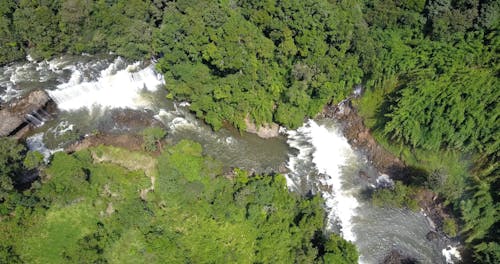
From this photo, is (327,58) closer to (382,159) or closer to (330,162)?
(330,162)

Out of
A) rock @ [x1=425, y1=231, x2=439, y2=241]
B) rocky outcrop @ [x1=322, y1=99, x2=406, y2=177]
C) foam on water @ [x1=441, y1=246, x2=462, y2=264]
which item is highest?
rocky outcrop @ [x1=322, y1=99, x2=406, y2=177]

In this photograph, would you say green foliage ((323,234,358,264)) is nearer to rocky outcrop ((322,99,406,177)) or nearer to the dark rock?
the dark rock

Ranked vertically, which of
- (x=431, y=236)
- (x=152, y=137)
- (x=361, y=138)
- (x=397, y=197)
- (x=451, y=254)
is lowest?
(x=451, y=254)

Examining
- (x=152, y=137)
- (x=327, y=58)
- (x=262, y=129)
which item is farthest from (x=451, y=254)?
(x=152, y=137)

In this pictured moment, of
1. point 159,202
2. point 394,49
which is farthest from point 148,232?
point 394,49

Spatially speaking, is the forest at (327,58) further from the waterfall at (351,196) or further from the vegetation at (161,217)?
the vegetation at (161,217)

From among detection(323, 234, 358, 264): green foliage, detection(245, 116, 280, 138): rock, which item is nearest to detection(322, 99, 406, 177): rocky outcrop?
detection(245, 116, 280, 138): rock
